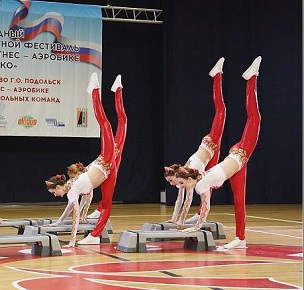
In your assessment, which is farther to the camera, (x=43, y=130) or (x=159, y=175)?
(x=159, y=175)

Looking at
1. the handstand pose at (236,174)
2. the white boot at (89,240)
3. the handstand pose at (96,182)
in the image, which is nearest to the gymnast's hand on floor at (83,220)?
the handstand pose at (96,182)

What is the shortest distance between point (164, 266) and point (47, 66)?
7.94 meters

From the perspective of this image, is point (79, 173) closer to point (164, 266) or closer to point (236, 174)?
point (236, 174)

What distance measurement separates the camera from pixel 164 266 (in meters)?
5.75

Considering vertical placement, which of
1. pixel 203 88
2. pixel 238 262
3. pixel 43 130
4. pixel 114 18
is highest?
pixel 114 18

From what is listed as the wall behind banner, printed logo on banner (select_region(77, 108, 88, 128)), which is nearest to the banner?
printed logo on banner (select_region(77, 108, 88, 128))

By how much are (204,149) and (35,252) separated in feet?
A: 7.30

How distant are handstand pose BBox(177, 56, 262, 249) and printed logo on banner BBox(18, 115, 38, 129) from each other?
21.5 ft

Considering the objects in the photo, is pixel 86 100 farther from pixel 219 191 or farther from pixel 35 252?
pixel 35 252

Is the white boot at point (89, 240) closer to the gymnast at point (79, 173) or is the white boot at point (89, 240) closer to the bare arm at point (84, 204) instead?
the gymnast at point (79, 173)

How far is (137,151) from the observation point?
575 inches

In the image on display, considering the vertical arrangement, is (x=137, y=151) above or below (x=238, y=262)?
above

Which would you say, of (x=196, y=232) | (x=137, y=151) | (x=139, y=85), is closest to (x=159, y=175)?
(x=137, y=151)

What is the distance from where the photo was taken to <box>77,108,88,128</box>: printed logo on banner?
1320 cm
